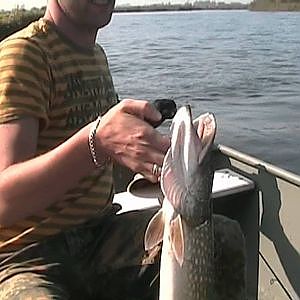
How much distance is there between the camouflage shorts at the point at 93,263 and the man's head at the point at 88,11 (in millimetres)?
692

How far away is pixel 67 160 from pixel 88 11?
68cm

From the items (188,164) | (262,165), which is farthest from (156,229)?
(262,165)

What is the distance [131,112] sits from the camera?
1811 mm

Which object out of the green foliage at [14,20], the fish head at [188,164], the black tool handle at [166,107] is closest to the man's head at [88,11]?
the black tool handle at [166,107]

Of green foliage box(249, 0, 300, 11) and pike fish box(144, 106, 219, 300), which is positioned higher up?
pike fish box(144, 106, 219, 300)

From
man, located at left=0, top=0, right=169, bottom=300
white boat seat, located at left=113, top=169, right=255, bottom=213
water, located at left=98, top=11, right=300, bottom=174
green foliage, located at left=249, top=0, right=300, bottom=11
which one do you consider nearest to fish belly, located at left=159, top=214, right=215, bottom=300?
man, located at left=0, top=0, right=169, bottom=300

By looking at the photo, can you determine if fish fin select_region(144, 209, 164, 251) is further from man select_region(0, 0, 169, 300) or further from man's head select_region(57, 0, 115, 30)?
man's head select_region(57, 0, 115, 30)

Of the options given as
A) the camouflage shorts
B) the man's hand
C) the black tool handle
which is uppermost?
the man's hand

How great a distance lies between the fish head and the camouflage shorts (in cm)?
57

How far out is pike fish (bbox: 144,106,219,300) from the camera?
5.70ft

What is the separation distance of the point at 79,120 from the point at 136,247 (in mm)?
506

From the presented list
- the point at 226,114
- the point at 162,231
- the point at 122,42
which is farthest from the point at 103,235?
the point at 122,42

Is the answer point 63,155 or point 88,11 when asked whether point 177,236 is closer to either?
point 63,155

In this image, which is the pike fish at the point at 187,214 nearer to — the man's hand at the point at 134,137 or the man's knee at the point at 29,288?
the man's hand at the point at 134,137
